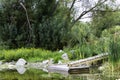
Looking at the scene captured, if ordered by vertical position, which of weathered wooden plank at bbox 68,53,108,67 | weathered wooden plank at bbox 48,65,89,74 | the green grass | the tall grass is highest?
the tall grass

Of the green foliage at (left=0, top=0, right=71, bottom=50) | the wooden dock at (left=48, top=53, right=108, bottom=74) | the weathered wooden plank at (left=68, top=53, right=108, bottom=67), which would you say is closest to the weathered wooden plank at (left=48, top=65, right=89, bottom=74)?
the wooden dock at (left=48, top=53, right=108, bottom=74)

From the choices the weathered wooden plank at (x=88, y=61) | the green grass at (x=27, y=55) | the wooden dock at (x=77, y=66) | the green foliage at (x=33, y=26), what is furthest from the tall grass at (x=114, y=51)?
the green foliage at (x=33, y=26)

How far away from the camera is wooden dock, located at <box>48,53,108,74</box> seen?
43.0 ft

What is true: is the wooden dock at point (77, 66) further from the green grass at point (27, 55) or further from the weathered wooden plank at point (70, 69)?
the green grass at point (27, 55)

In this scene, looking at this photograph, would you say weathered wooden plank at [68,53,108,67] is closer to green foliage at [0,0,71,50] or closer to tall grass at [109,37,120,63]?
tall grass at [109,37,120,63]

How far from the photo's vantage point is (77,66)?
44.9 ft

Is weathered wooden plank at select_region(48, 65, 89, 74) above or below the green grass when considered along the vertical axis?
above

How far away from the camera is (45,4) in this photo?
22.5m

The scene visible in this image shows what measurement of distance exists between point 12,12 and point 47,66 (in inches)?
325

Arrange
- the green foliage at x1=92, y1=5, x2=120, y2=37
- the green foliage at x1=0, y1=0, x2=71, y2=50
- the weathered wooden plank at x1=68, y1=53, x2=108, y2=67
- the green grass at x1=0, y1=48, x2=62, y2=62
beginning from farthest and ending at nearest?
the green foliage at x1=92, y1=5, x2=120, y2=37, the green foliage at x1=0, y1=0, x2=71, y2=50, the green grass at x1=0, y1=48, x2=62, y2=62, the weathered wooden plank at x1=68, y1=53, x2=108, y2=67

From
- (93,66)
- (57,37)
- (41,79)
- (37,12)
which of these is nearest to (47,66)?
(93,66)

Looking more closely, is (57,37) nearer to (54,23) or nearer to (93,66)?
(54,23)

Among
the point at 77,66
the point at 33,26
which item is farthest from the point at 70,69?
the point at 33,26

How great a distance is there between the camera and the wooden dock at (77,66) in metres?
13.1
